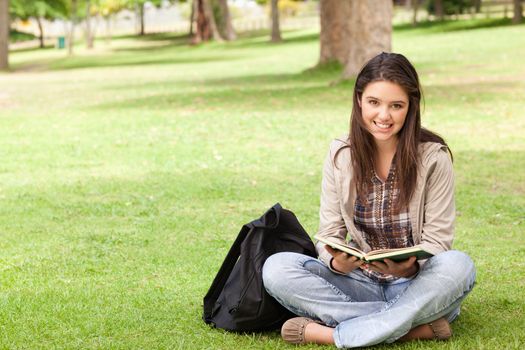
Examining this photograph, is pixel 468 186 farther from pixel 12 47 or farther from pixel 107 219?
pixel 12 47

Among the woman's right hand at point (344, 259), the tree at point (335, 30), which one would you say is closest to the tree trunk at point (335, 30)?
the tree at point (335, 30)

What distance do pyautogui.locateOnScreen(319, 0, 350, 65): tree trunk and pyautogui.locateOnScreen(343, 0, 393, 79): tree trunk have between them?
4.15 meters

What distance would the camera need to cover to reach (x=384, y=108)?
4598 millimetres

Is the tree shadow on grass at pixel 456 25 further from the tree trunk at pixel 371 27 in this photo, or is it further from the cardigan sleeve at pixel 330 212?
the cardigan sleeve at pixel 330 212

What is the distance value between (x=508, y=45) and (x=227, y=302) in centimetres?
2583

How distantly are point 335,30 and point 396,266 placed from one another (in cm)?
1997

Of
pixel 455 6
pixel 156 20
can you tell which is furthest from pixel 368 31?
pixel 156 20

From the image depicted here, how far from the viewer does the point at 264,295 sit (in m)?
4.85

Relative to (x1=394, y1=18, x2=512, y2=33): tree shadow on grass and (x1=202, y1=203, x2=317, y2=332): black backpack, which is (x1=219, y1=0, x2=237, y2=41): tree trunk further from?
(x1=202, y1=203, x2=317, y2=332): black backpack

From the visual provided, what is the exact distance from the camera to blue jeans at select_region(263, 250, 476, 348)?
4.50 meters

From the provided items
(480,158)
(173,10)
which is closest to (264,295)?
(480,158)

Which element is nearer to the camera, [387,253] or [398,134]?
[387,253]

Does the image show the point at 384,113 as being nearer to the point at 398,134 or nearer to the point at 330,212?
the point at 398,134

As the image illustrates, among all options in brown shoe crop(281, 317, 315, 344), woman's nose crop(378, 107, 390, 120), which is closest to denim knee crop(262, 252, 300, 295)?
brown shoe crop(281, 317, 315, 344)
